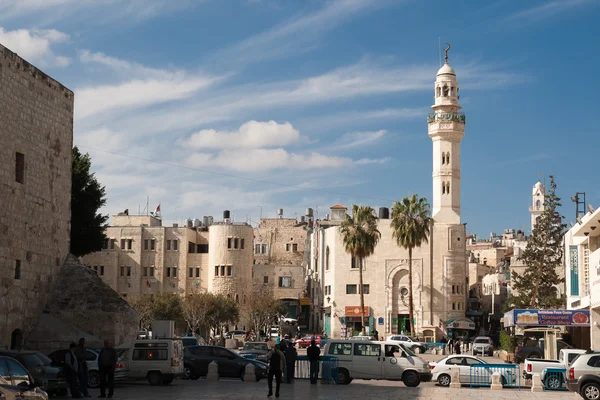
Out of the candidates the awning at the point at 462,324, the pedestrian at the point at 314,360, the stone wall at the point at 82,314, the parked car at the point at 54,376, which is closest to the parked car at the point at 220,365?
the pedestrian at the point at 314,360

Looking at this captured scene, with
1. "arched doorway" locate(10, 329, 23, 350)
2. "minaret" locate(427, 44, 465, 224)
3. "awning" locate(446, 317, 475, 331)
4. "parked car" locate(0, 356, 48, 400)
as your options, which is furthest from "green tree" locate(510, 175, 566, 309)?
"parked car" locate(0, 356, 48, 400)

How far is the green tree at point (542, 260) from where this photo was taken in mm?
62241

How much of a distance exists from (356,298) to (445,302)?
7.70 m

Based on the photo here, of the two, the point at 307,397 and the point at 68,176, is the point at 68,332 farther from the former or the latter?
the point at 307,397

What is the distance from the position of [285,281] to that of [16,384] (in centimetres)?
7051

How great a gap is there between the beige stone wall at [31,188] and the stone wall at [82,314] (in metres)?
0.43

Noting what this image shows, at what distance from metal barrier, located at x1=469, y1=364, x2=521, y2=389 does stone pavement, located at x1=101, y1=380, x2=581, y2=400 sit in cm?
125

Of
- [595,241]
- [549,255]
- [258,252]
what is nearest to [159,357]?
[595,241]

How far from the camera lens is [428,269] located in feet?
261

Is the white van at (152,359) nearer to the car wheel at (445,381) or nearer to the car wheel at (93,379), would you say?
the car wheel at (93,379)

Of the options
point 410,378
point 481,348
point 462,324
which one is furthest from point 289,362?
point 462,324

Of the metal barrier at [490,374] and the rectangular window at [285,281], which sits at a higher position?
the rectangular window at [285,281]

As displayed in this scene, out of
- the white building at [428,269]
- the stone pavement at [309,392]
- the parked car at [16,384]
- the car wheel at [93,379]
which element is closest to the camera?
the parked car at [16,384]

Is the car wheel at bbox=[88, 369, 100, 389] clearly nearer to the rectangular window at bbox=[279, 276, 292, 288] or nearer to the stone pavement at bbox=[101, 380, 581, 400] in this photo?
the stone pavement at bbox=[101, 380, 581, 400]
